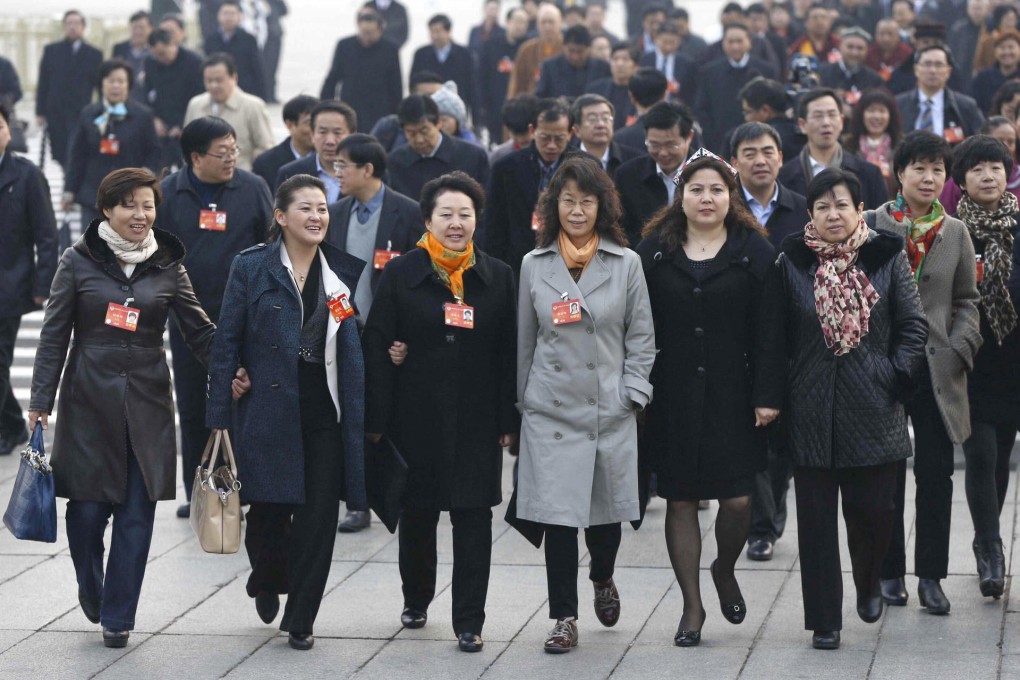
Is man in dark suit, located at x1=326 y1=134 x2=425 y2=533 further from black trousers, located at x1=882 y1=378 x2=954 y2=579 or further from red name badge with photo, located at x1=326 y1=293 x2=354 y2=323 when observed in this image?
black trousers, located at x1=882 y1=378 x2=954 y2=579

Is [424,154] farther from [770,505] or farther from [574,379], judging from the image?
[574,379]

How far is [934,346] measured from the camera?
277 inches

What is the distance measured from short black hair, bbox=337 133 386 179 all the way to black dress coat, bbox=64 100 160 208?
513 cm

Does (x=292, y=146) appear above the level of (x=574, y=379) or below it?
above

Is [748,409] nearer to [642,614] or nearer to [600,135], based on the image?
[642,614]

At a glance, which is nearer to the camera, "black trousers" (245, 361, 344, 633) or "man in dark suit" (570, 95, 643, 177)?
"black trousers" (245, 361, 344, 633)

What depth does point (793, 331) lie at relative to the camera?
6.72 metres

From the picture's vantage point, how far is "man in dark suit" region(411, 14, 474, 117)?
18.7 m

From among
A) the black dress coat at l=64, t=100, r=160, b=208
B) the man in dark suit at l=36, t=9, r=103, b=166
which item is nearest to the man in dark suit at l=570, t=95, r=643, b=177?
the black dress coat at l=64, t=100, r=160, b=208

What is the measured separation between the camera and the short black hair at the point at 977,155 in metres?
7.28

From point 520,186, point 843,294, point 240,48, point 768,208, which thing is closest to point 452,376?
point 843,294

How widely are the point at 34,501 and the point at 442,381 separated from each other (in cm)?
167

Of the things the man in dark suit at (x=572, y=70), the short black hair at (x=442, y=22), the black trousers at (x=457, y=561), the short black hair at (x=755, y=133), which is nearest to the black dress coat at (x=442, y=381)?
the black trousers at (x=457, y=561)

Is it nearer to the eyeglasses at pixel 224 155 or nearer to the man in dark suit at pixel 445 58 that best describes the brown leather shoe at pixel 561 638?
the eyeglasses at pixel 224 155
